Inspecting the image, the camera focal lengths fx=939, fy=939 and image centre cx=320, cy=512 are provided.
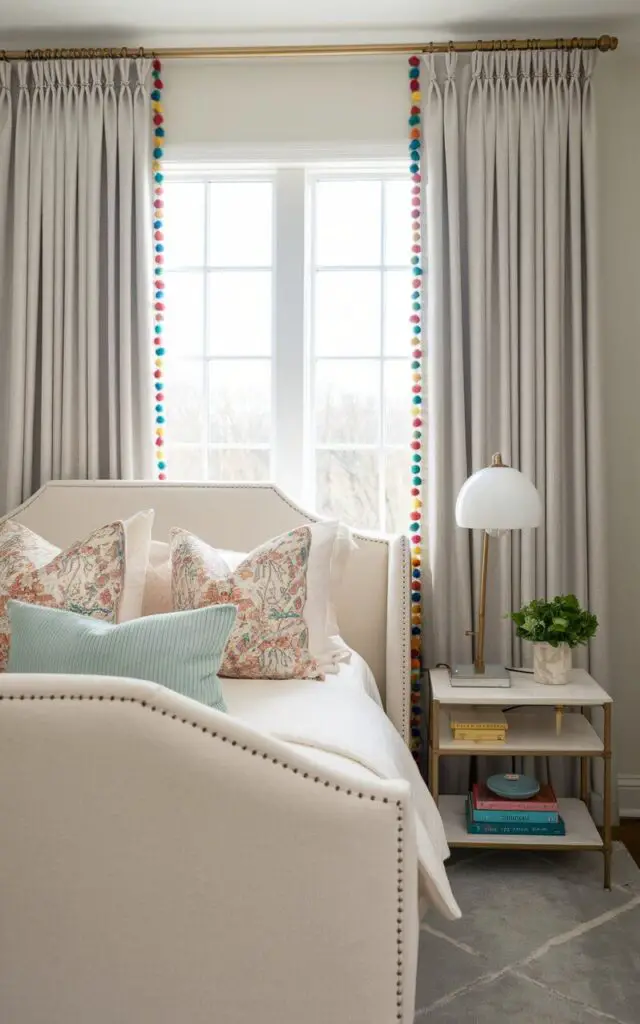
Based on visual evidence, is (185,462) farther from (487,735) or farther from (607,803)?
(607,803)

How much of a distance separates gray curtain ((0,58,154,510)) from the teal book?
1635 mm

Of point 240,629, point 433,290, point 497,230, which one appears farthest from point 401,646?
point 497,230

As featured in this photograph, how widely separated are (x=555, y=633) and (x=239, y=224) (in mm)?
1854

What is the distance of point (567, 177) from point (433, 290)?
59cm

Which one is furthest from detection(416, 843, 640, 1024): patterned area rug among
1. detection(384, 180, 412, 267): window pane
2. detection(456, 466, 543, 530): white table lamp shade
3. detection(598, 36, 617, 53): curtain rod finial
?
detection(598, 36, 617, 53): curtain rod finial

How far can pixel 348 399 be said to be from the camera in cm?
346

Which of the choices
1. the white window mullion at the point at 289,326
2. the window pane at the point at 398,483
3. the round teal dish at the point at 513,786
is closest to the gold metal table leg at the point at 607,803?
the round teal dish at the point at 513,786

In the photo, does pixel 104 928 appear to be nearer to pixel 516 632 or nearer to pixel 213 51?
pixel 516 632

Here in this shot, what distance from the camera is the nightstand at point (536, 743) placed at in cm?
274

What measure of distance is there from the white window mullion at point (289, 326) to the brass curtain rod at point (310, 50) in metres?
0.40

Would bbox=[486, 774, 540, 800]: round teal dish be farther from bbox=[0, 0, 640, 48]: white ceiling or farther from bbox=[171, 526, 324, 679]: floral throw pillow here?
bbox=[0, 0, 640, 48]: white ceiling

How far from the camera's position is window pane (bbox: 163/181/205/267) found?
346 cm

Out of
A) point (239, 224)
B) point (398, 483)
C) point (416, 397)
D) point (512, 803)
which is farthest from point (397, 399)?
point (512, 803)

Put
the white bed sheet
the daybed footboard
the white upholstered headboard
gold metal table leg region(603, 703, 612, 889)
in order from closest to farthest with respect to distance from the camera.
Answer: the daybed footboard
the white bed sheet
gold metal table leg region(603, 703, 612, 889)
the white upholstered headboard
